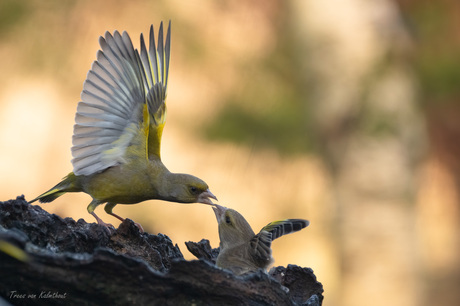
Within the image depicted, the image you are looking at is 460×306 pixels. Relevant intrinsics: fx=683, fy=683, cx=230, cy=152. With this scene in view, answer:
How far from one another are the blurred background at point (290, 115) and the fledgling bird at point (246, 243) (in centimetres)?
469

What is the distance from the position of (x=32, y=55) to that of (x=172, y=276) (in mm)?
7887

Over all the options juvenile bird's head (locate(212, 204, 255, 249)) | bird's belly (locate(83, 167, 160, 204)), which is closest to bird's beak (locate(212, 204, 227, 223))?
juvenile bird's head (locate(212, 204, 255, 249))

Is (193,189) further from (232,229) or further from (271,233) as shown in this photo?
(271,233)

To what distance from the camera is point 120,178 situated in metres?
3.91

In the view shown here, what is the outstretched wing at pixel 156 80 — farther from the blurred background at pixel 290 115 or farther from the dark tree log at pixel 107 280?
the blurred background at pixel 290 115

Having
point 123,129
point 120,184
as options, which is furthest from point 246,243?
point 123,129

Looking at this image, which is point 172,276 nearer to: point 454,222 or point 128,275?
point 128,275

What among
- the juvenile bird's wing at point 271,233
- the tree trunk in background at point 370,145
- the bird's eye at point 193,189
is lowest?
the juvenile bird's wing at point 271,233

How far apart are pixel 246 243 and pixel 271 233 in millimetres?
382

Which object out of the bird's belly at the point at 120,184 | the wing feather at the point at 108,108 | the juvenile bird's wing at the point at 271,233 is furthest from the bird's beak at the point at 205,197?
the juvenile bird's wing at the point at 271,233

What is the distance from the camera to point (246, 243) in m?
3.34

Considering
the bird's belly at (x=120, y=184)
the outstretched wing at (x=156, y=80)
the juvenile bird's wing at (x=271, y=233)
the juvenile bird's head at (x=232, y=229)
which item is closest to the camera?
the juvenile bird's wing at (x=271, y=233)

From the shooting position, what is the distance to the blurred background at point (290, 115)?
27.5 ft

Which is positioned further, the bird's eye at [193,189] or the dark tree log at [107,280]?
the bird's eye at [193,189]
